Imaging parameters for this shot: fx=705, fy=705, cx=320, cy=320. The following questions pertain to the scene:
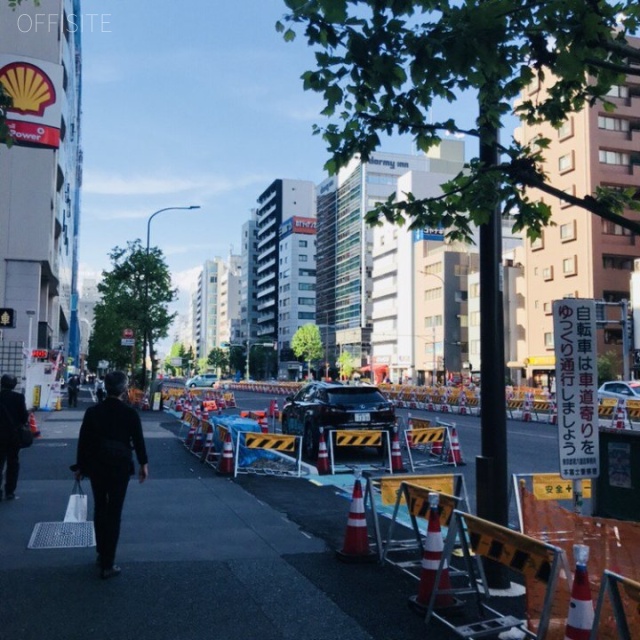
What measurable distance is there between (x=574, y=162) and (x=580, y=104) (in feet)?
189

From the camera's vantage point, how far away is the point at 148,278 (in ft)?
153

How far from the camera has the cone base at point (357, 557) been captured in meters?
6.74

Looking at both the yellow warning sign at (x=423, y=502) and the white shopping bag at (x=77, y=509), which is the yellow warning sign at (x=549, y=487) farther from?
the white shopping bag at (x=77, y=509)

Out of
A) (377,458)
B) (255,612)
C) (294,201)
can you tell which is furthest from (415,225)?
(294,201)

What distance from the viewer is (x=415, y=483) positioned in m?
6.84

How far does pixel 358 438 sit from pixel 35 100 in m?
24.0

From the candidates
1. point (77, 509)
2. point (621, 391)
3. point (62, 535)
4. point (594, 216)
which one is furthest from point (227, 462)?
point (594, 216)

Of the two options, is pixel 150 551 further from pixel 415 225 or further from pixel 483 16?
pixel 483 16

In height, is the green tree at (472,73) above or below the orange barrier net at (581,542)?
above

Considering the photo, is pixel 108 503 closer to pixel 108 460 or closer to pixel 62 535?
pixel 108 460

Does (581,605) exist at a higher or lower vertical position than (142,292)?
lower

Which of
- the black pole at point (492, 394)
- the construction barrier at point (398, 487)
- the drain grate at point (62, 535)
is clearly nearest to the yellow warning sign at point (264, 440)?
the drain grate at point (62, 535)

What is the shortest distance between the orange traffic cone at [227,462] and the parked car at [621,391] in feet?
67.4

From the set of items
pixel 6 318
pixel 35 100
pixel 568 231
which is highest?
pixel 568 231
